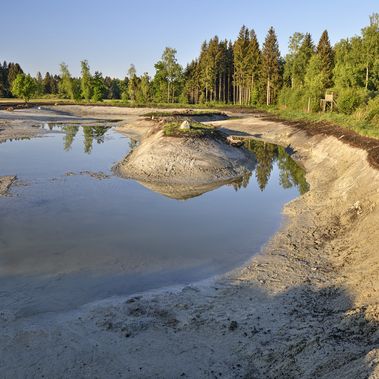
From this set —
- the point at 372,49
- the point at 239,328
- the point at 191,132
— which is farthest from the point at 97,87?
the point at 239,328

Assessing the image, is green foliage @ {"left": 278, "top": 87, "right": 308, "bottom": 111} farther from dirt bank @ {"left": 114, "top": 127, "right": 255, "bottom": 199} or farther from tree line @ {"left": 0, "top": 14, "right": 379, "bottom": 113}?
dirt bank @ {"left": 114, "top": 127, "right": 255, "bottom": 199}

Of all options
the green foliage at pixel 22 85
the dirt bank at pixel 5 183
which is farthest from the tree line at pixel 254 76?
the dirt bank at pixel 5 183

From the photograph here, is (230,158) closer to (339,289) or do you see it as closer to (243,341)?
(339,289)

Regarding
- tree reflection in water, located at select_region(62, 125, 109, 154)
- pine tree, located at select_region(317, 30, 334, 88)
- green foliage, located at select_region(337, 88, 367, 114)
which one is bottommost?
tree reflection in water, located at select_region(62, 125, 109, 154)

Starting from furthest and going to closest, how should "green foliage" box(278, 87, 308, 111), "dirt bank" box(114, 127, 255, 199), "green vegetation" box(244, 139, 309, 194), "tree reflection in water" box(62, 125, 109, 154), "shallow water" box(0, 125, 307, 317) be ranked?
"green foliage" box(278, 87, 308, 111), "tree reflection in water" box(62, 125, 109, 154), "green vegetation" box(244, 139, 309, 194), "dirt bank" box(114, 127, 255, 199), "shallow water" box(0, 125, 307, 317)

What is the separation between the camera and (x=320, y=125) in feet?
140

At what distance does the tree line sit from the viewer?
5606 cm

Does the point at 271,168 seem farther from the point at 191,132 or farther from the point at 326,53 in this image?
the point at 326,53

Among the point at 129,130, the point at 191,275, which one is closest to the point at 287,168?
the point at 191,275

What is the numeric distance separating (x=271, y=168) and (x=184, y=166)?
330 inches

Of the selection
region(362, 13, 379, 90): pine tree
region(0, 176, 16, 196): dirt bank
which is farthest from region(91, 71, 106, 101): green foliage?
region(0, 176, 16, 196): dirt bank

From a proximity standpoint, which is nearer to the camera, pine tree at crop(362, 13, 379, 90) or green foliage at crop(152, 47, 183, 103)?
pine tree at crop(362, 13, 379, 90)

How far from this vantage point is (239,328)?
892 centimetres

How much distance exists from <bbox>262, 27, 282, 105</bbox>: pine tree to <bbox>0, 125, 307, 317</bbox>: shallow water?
6150cm
